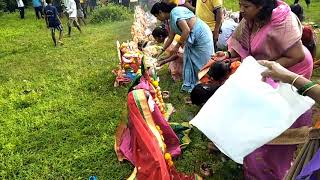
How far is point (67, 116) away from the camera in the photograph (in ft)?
18.1

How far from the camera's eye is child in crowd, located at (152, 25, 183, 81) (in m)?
6.04

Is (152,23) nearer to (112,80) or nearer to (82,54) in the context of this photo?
(82,54)

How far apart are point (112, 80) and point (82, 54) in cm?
266

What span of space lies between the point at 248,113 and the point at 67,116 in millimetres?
3734

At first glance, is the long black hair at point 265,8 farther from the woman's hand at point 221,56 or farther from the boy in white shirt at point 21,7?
the boy in white shirt at point 21,7

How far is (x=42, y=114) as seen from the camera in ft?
18.6

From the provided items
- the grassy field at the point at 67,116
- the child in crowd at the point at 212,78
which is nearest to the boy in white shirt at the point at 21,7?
the grassy field at the point at 67,116

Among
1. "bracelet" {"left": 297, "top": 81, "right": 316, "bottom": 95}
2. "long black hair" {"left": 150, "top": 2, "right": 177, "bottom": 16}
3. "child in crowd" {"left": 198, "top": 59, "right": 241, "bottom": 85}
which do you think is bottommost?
"child in crowd" {"left": 198, "top": 59, "right": 241, "bottom": 85}

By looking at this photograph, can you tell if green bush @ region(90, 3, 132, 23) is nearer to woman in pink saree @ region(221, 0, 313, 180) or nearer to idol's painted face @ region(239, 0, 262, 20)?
woman in pink saree @ region(221, 0, 313, 180)

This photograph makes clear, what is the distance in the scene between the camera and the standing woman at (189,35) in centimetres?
506

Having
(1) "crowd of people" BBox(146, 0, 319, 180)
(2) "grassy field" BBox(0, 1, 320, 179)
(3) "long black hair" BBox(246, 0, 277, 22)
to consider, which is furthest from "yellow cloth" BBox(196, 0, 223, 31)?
(3) "long black hair" BBox(246, 0, 277, 22)

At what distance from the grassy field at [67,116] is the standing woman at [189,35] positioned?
16.5 inches

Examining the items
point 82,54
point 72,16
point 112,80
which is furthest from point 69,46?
point 112,80

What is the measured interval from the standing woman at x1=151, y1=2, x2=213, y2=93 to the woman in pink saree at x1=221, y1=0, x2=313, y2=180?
1945 millimetres
